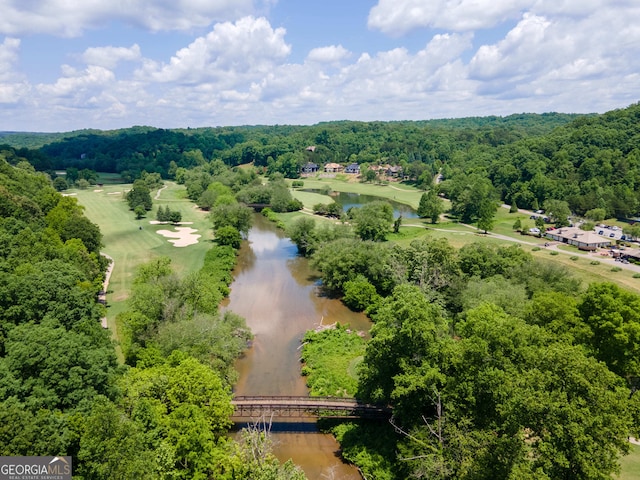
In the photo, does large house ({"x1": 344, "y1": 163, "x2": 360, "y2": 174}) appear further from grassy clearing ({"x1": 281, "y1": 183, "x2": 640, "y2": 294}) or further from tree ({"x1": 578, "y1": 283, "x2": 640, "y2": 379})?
tree ({"x1": 578, "y1": 283, "x2": 640, "y2": 379})

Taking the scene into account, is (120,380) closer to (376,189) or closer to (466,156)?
(376,189)

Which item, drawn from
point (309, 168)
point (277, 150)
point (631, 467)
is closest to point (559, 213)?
point (631, 467)

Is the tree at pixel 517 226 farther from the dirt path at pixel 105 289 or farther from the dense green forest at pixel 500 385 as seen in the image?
the dirt path at pixel 105 289

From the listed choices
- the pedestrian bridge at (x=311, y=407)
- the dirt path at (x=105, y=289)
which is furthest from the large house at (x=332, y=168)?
the pedestrian bridge at (x=311, y=407)

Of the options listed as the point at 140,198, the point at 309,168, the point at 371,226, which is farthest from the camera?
the point at 309,168

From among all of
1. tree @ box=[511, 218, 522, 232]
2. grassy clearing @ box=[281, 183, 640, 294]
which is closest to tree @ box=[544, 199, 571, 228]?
grassy clearing @ box=[281, 183, 640, 294]
